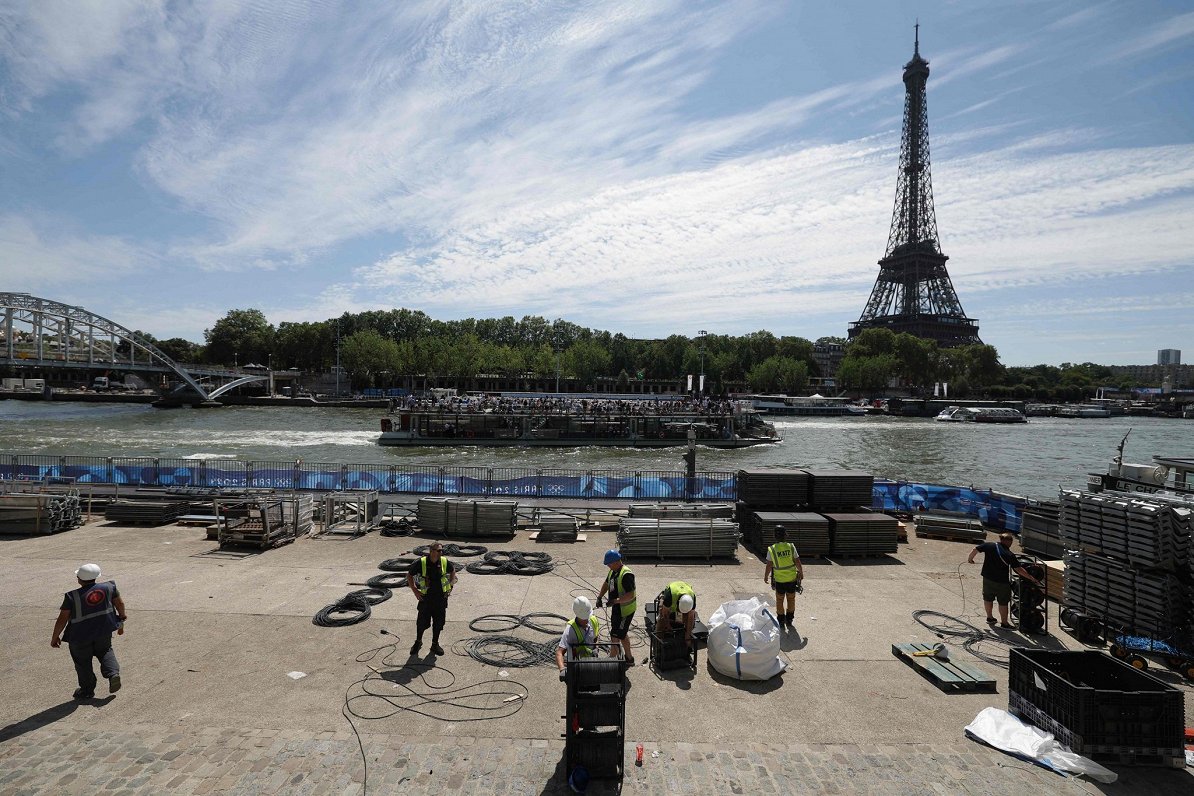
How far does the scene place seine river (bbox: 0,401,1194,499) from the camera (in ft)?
150

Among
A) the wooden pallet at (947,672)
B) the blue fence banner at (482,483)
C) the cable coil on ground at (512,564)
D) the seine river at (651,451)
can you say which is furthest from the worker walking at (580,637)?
the seine river at (651,451)

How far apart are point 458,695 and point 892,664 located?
5512 mm

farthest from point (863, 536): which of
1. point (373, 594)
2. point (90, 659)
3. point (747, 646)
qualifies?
point (90, 659)

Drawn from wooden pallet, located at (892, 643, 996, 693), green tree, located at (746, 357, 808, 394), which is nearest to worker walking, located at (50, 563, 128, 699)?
wooden pallet, located at (892, 643, 996, 693)

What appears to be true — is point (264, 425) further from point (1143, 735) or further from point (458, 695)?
point (1143, 735)

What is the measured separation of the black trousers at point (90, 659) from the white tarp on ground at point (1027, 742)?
30.4 feet

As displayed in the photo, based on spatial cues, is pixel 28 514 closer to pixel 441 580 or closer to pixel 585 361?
pixel 441 580

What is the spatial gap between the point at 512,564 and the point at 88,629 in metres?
7.10

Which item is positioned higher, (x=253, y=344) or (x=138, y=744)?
(x=253, y=344)

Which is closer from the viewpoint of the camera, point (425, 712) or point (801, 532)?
point (425, 712)

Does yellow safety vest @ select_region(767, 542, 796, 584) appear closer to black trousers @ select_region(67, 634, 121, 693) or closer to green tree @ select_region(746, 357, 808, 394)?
black trousers @ select_region(67, 634, 121, 693)

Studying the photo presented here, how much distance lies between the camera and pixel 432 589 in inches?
336

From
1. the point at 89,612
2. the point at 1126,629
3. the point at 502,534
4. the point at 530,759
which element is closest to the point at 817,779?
the point at 530,759

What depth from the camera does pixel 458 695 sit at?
7.49m
